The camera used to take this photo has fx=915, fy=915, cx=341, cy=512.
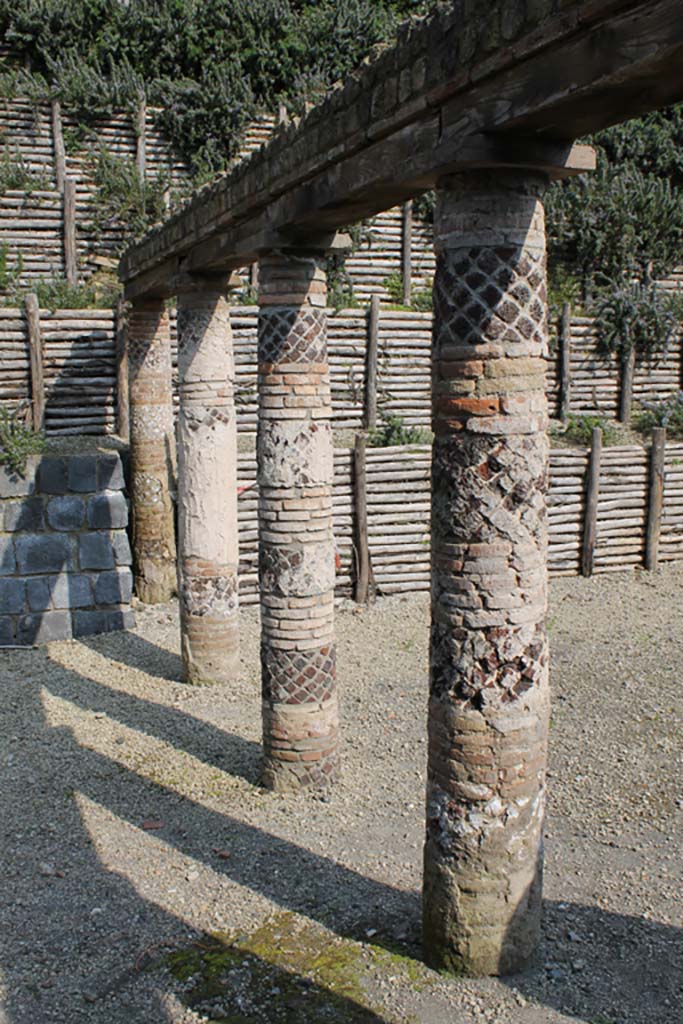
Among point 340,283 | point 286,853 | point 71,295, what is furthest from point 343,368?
point 286,853

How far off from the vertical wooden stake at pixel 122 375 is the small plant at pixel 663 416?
27.0 ft

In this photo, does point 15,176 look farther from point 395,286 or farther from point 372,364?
point 372,364

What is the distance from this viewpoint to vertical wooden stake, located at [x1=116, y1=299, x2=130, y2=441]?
42.2 feet

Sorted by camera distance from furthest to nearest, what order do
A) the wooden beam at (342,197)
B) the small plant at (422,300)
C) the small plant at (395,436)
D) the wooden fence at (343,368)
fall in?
1. the small plant at (422,300)
2. the small plant at (395,436)
3. the wooden fence at (343,368)
4. the wooden beam at (342,197)

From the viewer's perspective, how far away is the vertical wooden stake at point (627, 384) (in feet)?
50.3

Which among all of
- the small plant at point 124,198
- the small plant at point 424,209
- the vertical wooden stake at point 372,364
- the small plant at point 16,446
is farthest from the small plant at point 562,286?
the small plant at point 16,446

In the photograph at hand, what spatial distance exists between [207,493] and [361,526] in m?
2.95

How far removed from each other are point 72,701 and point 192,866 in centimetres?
315

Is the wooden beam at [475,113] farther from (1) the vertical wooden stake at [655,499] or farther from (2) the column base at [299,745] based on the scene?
(1) the vertical wooden stake at [655,499]

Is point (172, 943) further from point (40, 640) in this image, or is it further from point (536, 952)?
point (40, 640)

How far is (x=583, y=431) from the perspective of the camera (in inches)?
549

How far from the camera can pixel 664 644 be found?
31.7 ft

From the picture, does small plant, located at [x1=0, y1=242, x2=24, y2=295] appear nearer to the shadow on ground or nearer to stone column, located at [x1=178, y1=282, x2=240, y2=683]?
stone column, located at [x1=178, y1=282, x2=240, y2=683]

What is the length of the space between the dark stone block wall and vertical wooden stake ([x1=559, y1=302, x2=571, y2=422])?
8.03 meters
